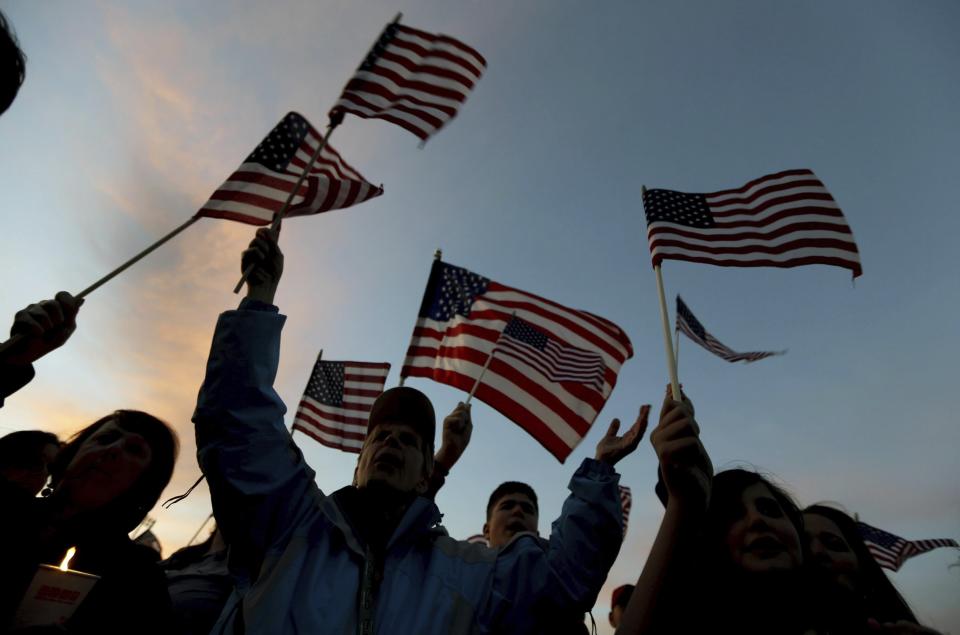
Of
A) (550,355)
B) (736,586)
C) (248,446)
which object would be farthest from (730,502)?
(550,355)

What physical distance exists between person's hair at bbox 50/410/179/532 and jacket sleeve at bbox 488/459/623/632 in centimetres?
197

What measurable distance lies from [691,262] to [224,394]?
3.80 metres

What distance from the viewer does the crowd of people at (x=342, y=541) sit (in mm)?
2322

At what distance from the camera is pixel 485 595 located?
2.53 meters

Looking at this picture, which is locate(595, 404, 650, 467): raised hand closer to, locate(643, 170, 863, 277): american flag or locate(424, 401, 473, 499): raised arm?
locate(643, 170, 863, 277): american flag

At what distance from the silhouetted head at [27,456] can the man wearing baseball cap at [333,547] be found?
2270 mm

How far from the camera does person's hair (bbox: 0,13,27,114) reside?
1.95m

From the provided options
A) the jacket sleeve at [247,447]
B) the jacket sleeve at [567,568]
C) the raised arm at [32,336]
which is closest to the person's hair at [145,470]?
the raised arm at [32,336]

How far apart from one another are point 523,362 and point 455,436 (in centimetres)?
186

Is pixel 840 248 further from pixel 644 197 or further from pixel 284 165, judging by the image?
pixel 284 165

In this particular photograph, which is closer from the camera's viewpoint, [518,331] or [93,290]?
[93,290]

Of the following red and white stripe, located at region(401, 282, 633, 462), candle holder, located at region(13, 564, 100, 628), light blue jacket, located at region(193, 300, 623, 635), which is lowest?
candle holder, located at region(13, 564, 100, 628)

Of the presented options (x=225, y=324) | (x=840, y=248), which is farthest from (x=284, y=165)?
(x=840, y=248)

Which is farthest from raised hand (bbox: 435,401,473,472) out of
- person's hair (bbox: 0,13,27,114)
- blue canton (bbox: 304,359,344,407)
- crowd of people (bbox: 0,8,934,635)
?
blue canton (bbox: 304,359,344,407)
